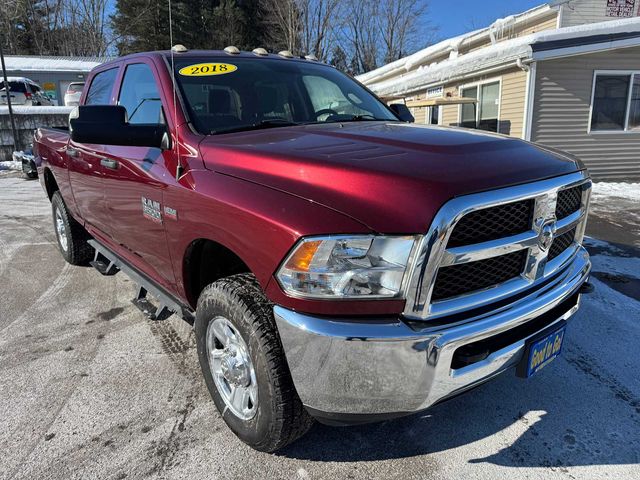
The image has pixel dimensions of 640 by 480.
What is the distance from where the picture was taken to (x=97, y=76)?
14.0 ft

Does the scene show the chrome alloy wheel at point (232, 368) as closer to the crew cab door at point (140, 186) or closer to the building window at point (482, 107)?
the crew cab door at point (140, 186)

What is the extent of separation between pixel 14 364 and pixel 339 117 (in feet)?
8.81

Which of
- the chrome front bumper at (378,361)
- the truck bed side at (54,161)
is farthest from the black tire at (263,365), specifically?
the truck bed side at (54,161)

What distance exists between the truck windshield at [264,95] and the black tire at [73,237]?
2.67 m

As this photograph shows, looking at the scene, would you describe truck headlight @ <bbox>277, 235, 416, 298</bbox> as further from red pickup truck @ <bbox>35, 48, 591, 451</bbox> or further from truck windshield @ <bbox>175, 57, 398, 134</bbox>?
truck windshield @ <bbox>175, 57, 398, 134</bbox>

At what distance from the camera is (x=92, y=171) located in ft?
11.9

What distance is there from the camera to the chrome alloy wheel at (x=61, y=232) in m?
5.16

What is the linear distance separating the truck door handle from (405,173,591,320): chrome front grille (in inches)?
91.5

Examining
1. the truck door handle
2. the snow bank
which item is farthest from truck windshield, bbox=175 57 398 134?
the snow bank

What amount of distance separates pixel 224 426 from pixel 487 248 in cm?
161

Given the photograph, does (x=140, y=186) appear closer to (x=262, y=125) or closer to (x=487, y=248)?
(x=262, y=125)

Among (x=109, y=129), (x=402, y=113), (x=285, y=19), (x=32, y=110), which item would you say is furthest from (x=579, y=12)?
(x=285, y=19)

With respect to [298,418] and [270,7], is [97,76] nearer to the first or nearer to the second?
[298,418]

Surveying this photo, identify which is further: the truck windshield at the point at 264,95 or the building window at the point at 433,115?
the building window at the point at 433,115
